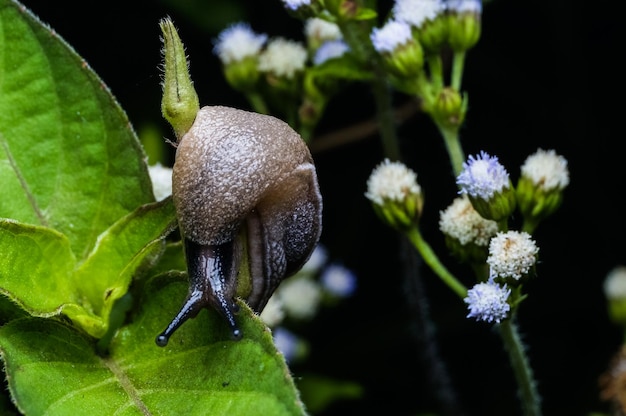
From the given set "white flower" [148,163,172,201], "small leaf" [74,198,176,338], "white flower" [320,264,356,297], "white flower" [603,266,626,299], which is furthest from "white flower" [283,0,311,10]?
"white flower" [603,266,626,299]

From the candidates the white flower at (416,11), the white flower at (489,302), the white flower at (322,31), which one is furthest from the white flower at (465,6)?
the white flower at (489,302)

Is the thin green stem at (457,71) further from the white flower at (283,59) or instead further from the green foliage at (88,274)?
the green foliage at (88,274)

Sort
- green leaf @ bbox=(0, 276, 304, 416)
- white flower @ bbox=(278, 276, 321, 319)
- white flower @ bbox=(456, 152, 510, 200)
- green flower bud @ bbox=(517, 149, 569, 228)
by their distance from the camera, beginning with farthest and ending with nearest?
white flower @ bbox=(278, 276, 321, 319) → green flower bud @ bbox=(517, 149, 569, 228) → white flower @ bbox=(456, 152, 510, 200) → green leaf @ bbox=(0, 276, 304, 416)

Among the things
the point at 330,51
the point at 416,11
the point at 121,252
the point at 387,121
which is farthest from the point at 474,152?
the point at 121,252

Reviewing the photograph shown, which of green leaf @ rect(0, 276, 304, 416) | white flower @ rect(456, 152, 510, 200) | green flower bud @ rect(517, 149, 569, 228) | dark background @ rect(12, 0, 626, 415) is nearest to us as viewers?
green leaf @ rect(0, 276, 304, 416)

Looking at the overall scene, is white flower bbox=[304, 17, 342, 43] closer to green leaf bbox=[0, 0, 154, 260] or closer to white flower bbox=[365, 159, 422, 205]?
white flower bbox=[365, 159, 422, 205]

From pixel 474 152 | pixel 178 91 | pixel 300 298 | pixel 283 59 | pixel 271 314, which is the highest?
pixel 178 91

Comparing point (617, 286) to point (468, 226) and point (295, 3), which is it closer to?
point (468, 226)

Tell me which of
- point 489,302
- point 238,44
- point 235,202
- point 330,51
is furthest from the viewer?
point 238,44
